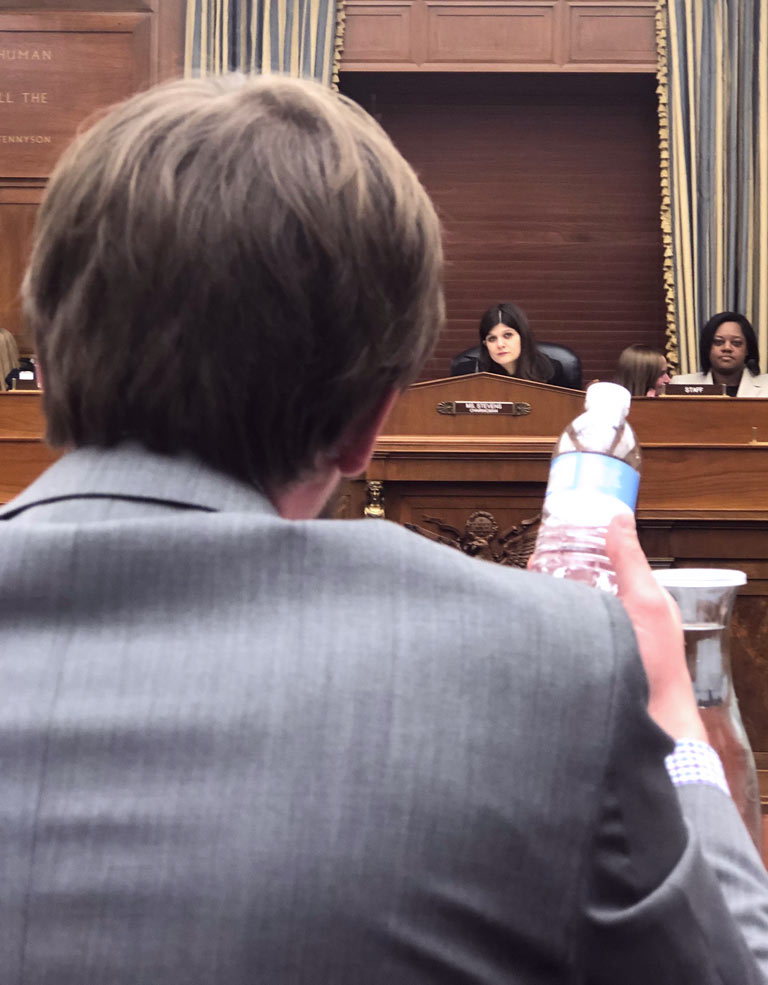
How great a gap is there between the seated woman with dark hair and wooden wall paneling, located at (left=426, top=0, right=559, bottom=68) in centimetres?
192

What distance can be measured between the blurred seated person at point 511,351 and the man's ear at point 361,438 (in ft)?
Result: 12.9

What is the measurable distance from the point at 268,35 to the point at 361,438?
5.98 m

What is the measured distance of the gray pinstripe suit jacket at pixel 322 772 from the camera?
20.1 inches

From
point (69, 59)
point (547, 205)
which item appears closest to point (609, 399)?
point (547, 205)

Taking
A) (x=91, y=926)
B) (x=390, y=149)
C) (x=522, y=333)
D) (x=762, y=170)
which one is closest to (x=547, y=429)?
(x=522, y=333)

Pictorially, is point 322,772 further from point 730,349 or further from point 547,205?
point 547,205

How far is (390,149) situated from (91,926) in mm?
455

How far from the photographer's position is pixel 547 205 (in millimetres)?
6418

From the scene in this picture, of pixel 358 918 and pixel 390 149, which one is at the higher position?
pixel 390 149

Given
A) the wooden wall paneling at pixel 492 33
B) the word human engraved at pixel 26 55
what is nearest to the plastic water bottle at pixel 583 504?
the wooden wall paneling at pixel 492 33

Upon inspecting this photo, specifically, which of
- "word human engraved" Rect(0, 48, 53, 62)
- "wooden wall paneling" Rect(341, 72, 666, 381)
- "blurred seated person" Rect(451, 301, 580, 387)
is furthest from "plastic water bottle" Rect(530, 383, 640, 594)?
"word human engraved" Rect(0, 48, 53, 62)

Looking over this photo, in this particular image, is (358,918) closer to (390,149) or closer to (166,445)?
(166,445)

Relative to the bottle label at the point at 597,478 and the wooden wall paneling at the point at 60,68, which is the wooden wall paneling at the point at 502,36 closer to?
the wooden wall paneling at the point at 60,68

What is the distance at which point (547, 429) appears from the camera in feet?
11.1
